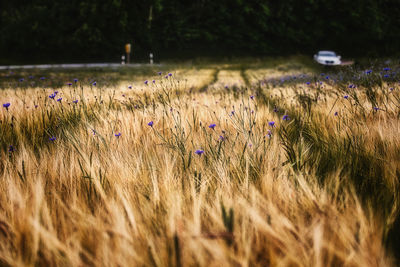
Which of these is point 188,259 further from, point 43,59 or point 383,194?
point 43,59

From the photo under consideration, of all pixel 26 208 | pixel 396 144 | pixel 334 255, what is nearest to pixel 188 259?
pixel 334 255

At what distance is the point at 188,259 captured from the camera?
54 centimetres

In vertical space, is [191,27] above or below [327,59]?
above

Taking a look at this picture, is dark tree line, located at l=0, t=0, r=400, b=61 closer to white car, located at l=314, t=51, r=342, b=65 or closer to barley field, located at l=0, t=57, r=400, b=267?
white car, located at l=314, t=51, r=342, b=65

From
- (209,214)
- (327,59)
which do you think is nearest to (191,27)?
(327,59)

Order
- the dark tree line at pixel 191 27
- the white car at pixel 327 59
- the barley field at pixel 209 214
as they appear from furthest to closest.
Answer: the dark tree line at pixel 191 27 → the white car at pixel 327 59 → the barley field at pixel 209 214

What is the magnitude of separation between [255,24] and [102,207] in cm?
3172

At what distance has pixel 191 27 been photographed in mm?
27953

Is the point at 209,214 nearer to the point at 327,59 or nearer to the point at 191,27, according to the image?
the point at 327,59

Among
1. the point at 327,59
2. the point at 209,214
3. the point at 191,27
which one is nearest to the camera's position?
the point at 209,214

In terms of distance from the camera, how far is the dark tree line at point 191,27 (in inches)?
966

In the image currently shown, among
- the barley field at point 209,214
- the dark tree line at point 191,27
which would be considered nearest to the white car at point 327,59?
the dark tree line at point 191,27

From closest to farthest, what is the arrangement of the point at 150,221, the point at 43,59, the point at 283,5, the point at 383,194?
the point at 150,221 < the point at 383,194 < the point at 43,59 < the point at 283,5

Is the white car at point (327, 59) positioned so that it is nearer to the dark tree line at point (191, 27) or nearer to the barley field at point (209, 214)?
the dark tree line at point (191, 27)
